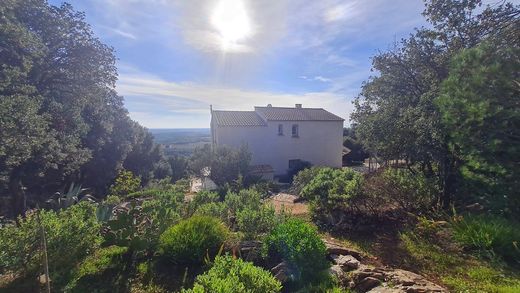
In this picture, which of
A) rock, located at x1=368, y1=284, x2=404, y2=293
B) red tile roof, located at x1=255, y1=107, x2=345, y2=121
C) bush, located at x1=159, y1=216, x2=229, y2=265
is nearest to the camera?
rock, located at x1=368, y1=284, x2=404, y2=293

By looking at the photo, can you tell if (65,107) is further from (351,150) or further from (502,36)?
(351,150)

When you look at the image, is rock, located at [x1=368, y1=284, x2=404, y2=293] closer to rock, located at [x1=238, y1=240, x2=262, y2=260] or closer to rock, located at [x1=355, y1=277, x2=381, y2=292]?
rock, located at [x1=355, y1=277, x2=381, y2=292]

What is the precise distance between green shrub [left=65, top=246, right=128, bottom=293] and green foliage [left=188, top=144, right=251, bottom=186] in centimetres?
1328

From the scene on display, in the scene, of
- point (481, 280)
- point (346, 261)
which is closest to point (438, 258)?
point (481, 280)

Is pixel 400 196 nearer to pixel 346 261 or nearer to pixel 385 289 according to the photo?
pixel 346 261

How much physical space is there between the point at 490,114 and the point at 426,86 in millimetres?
3235

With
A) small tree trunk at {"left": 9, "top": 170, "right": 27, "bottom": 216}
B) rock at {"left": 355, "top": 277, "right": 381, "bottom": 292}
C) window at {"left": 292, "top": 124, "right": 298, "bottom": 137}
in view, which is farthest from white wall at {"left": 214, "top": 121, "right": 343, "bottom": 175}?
rock at {"left": 355, "top": 277, "right": 381, "bottom": 292}

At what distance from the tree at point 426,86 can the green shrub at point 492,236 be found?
7.74 feet

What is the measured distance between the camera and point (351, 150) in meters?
35.4

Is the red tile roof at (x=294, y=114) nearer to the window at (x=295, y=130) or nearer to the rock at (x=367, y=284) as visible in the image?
the window at (x=295, y=130)

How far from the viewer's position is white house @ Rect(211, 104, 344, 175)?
25.9 metres

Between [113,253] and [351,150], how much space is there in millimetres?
33621

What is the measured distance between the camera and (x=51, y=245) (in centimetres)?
414

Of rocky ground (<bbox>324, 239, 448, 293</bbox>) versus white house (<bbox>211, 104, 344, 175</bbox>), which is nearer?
rocky ground (<bbox>324, 239, 448, 293</bbox>)
